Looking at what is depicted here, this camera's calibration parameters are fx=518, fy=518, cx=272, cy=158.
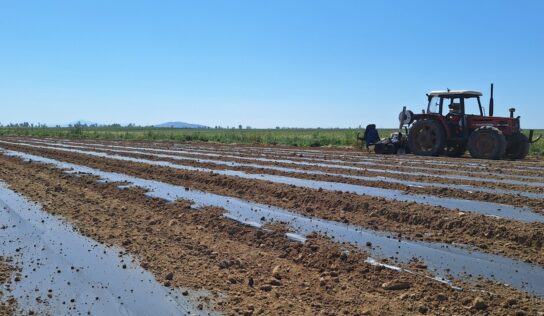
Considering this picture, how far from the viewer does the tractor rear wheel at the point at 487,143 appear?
16.9 m

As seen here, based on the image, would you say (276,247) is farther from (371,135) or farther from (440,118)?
(371,135)

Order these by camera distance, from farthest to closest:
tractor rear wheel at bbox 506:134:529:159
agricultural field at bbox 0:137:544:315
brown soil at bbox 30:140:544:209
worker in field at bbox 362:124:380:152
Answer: worker in field at bbox 362:124:380:152
tractor rear wheel at bbox 506:134:529:159
brown soil at bbox 30:140:544:209
agricultural field at bbox 0:137:544:315

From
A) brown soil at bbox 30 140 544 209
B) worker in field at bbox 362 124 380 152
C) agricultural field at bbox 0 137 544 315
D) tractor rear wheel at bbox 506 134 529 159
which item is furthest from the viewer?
worker in field at bbox 362 124 380 152

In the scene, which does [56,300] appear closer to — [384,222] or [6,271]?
[6,271]

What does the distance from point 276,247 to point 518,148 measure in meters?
14.9

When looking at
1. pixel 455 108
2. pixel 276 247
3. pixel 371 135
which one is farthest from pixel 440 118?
pixel 276 247

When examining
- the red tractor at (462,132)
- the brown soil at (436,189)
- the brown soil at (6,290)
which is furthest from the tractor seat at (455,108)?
the brown soil at (6,290)

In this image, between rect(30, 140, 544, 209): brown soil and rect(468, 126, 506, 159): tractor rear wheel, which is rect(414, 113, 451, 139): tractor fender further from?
rect(30, 140, 544, 209): brown soil

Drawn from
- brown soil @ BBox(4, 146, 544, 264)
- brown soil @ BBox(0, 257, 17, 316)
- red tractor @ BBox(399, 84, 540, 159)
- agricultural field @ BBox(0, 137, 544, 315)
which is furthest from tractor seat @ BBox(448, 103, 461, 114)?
brown soil @ BBox(0, 257, 17, 316)

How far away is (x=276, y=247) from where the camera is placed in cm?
592

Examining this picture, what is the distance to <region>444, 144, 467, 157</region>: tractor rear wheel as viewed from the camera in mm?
18712

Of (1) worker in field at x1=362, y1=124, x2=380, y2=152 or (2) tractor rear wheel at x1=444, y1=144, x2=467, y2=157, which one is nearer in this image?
(2) tractor rear wheel at x1=444, y1=144, x2=467, y2=157

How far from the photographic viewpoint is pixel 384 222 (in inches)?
278

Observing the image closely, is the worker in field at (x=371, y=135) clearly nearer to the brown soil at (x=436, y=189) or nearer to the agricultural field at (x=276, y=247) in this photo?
the brown soil at (x=436, y=189)
